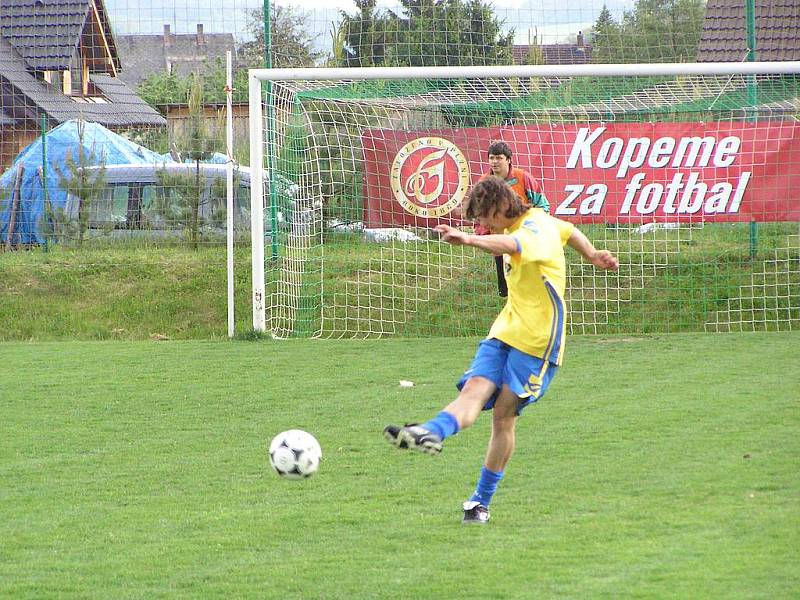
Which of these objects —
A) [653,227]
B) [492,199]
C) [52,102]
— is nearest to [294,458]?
[492,199]

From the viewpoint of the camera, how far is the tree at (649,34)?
14.1m

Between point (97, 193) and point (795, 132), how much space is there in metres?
8.75

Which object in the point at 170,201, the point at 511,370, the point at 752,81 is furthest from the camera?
the point at 170,201

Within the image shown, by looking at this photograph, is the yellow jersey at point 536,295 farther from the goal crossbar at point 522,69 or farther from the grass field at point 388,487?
the goal crossbar at point 522,69

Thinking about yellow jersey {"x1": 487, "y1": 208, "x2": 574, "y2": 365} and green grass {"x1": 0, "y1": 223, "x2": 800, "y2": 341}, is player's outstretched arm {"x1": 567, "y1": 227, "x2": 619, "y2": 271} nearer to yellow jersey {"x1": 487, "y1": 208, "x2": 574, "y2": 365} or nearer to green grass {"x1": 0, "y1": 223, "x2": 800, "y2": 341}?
yellow jersey {"x1": 487, "y1": 208, "x2": 574, "y2": 365}

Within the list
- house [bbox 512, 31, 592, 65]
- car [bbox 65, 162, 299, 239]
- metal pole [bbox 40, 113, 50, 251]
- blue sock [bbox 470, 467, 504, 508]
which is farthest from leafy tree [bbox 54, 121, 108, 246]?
blue sock [bbox 470, 467, 504, 508]

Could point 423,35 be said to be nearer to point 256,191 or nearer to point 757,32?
point 256,191

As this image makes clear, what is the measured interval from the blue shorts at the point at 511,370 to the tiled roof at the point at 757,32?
10149 millimetres

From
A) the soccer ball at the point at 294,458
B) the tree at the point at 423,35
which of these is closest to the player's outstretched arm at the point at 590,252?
the soccer ball at the point at 294,458

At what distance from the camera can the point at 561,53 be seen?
47.0 ft

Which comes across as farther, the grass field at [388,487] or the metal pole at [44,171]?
the metal pole at [44,171]

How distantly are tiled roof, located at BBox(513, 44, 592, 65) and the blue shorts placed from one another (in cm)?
936

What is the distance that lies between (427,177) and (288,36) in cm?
374

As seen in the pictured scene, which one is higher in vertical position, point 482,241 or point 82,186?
point 82,186
